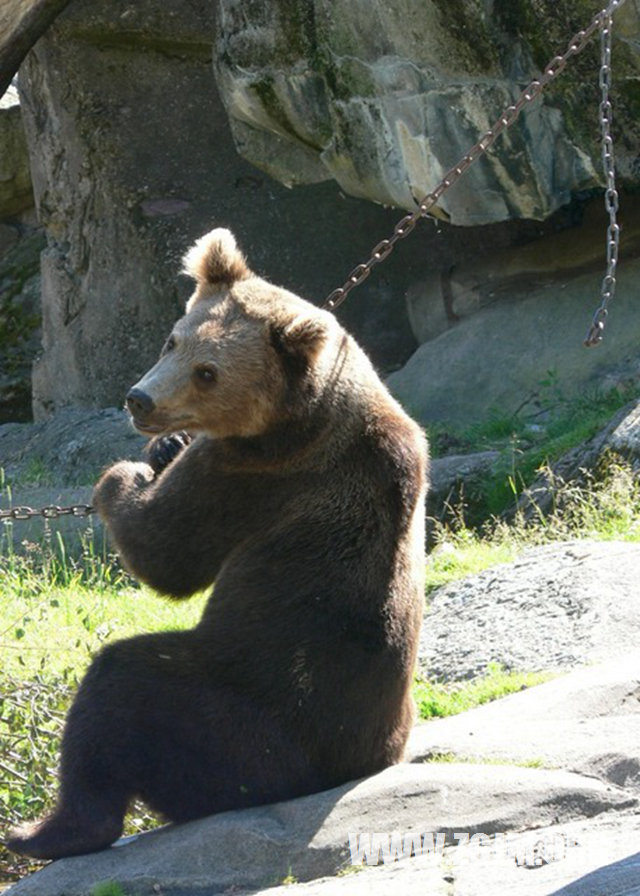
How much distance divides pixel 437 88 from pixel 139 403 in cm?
716

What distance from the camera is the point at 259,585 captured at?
5328 mm

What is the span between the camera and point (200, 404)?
538 centimetres

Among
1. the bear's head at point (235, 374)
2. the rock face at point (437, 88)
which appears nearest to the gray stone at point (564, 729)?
the bear's head at point (235, 374)

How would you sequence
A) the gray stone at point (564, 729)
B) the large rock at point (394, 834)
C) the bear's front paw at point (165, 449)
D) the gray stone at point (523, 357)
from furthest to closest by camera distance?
the gray stone at point (523, 357) < the bear's front paw at point (165, 449) < the gray stone at point (564, 729) < the large rock at point (394, 834)

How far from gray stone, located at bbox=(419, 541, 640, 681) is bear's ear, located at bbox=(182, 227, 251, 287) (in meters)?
2.46

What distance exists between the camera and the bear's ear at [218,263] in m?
5.69

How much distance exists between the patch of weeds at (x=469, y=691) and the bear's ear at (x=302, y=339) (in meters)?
2.14

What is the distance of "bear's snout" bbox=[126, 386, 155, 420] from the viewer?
5301 mm

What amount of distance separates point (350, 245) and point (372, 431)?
10040 millimetres

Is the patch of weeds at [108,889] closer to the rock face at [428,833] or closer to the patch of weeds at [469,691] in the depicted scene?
the rock face at [428,833]

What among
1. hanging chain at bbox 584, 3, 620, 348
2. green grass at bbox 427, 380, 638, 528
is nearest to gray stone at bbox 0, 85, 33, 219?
green grass at bbox 427, 380, 638, 528

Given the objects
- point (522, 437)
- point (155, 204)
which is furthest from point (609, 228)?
point (155, 204)

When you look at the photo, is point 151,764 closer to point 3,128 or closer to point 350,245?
point 350,245

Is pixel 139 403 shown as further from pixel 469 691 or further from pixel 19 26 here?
pixel 19 26
